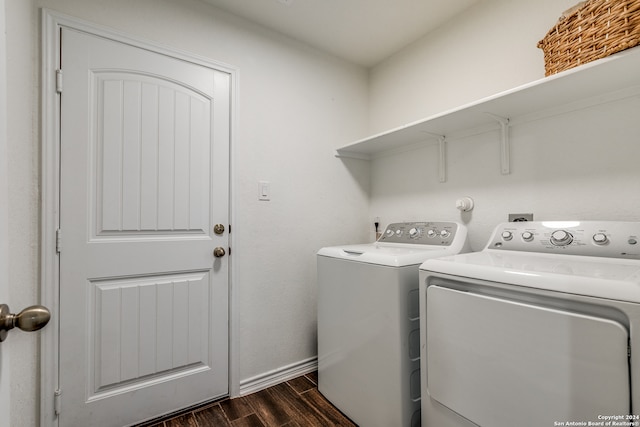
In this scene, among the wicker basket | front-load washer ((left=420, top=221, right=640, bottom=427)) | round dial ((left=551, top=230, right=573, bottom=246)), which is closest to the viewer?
front-load washer ((left=420, top=221, right=640, bottom=427))

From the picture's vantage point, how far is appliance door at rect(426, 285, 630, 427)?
2.36 feet

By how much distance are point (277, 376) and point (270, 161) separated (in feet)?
4.63

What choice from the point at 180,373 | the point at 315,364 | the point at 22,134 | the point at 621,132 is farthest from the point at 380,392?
the point at 22,134

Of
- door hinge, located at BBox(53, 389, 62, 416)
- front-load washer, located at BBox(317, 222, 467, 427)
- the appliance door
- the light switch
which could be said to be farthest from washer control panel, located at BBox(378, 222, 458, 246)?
door hinge, located at BBox(53, 389, 62, 416)

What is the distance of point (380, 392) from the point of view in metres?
1.32

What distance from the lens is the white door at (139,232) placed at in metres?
1.33

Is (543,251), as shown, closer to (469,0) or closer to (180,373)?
(469,0)

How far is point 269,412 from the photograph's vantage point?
1.58 m

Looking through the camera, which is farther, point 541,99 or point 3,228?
point 541,99

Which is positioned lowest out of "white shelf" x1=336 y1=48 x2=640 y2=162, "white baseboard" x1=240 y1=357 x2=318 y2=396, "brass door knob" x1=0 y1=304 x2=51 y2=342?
"white baseboard" x1=240 y1=357 x2=318 y2=396

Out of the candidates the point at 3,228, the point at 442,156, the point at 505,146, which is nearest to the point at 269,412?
the point at 3,228

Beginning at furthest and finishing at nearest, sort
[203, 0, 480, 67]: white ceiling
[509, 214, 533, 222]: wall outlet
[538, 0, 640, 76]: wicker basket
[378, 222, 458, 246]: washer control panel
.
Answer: [203, 0, 480, 67]: white ceiling, [378, 222, 458, 246]: washer control panel, [509, 214, 533, 222]: wall outlet, [538, 0, 640, 76]: wicker basket

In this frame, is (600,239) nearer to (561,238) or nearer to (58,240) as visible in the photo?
(561,238)

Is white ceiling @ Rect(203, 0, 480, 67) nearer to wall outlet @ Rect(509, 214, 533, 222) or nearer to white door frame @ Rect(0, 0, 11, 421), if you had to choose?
wall outlet @ Rect(509, 214, 533, 222)
